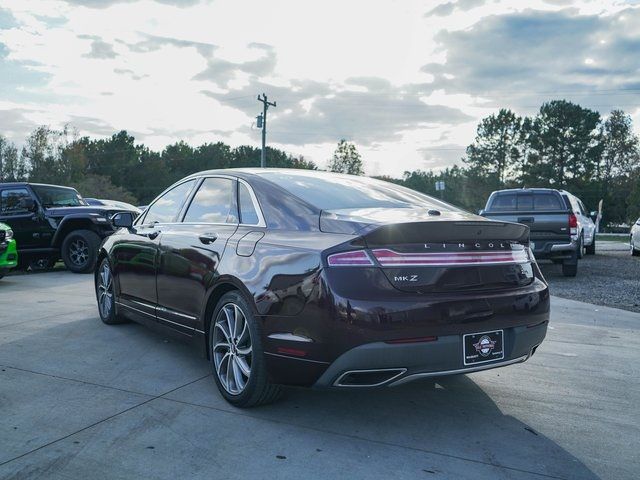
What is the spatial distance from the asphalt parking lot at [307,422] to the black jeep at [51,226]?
6.55 metres

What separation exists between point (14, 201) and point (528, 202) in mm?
10660

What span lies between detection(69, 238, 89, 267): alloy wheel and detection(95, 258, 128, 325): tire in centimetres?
550

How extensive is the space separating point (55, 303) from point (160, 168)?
247 ft

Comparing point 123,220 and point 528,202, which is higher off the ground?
point 528,202

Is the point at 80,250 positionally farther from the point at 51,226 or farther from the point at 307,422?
the point at 307,422

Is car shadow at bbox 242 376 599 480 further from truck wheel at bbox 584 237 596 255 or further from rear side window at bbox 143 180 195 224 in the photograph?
truck wheel at bbox 584 237 596 255

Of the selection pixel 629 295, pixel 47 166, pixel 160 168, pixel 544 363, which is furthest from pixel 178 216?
pixel 160 168

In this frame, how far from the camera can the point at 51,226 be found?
11.6 meters

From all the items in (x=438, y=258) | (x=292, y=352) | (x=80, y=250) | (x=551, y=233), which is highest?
(x=438, y=258)

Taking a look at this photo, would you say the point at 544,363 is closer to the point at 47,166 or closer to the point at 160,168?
the point at 47,166

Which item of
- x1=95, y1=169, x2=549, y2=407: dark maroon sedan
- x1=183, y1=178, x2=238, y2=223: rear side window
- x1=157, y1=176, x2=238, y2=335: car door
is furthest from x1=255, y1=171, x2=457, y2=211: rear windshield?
x1=157, y1=176, x2=238, y2=335: car door

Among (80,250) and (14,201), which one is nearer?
(80,250)

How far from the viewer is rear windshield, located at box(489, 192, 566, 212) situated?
1206 centimetres

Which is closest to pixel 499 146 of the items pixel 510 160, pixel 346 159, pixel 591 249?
pixel 510 160
